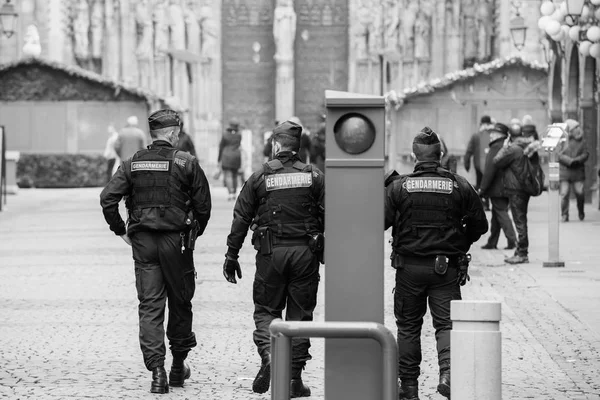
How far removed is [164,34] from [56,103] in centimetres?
1330

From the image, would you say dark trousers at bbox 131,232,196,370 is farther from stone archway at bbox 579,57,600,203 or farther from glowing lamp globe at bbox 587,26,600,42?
stone archway at bbox 579,57,600,203

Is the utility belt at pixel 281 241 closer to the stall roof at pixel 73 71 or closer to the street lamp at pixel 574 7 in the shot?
the street lamp at pixel 574 7

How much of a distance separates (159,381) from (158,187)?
122 cm

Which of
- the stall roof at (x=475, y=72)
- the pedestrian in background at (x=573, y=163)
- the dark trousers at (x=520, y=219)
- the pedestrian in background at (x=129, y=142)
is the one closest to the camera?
the dark trousers at (x=520, y=219)

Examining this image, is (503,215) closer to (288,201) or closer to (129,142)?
(288,201)

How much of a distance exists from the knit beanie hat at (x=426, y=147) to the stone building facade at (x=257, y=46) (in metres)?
40.3

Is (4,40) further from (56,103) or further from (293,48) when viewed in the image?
(56,103)

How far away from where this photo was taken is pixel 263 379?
33.0 feet

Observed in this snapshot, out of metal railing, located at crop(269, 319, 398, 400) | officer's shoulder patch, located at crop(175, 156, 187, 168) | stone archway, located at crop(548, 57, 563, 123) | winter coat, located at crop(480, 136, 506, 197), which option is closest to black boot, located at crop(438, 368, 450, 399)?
officer's shoulder patch, located at crop(175, 156, 187, 168)

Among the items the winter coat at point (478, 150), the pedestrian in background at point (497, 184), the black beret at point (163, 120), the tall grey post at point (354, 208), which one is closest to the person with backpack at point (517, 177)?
the pedestrian in background at point (497, 184)

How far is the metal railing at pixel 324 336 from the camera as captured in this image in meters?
6.91

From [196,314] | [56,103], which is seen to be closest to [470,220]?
[196,314]

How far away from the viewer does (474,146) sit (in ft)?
91.1

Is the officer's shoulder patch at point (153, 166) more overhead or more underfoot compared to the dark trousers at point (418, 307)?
more overhead
